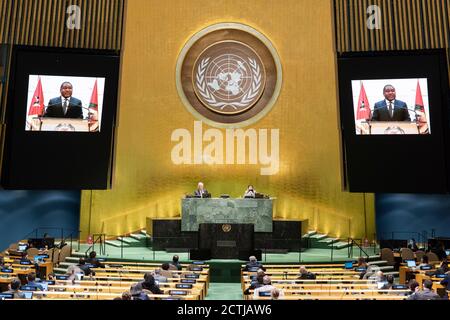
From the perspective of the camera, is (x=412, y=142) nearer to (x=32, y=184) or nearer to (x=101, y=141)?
(x=101, y=141)

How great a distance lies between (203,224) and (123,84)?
599 centimetres

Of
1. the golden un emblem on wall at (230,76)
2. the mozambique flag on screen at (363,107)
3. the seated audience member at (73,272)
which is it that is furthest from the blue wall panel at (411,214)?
the seated audience member at (73,272)

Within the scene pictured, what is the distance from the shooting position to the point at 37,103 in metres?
13.5

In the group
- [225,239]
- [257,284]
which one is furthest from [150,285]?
[225,239]

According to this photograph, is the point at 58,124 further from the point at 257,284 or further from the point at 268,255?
the point at 257,284

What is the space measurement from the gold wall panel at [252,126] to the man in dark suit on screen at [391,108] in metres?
2.56

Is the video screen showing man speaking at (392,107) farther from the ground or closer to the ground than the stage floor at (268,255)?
farther from the ground

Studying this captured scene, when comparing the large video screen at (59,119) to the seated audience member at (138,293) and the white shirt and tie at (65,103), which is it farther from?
the seated audience member at (138,293)

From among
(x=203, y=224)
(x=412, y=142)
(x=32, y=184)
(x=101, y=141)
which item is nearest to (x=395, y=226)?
(x=412, y=142)

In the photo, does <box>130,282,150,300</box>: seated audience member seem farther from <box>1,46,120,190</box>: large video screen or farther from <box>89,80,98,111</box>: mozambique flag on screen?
<box>89,80,98,111</box>: mozambique flag on screen

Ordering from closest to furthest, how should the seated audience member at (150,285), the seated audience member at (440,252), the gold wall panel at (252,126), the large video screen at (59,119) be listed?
the seated audience member at (150,285) → the seated audience member at (440,252) → the large video screen at (59,119) → the gold wall panel at (252,126)

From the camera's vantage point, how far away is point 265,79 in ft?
53.3

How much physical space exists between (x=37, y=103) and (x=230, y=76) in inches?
249

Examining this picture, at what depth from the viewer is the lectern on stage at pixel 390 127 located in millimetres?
13273
